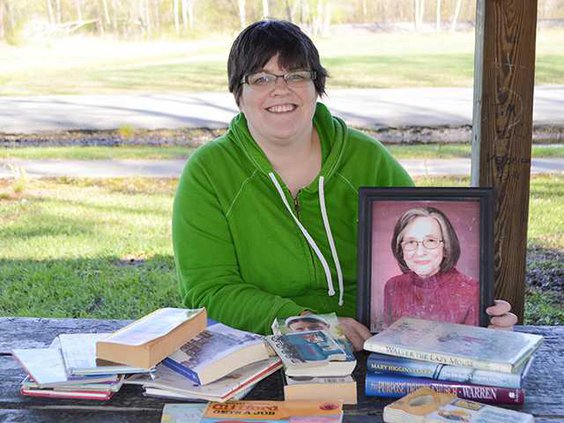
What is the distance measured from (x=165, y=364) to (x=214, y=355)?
4.6 inches

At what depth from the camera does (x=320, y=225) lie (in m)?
2.18

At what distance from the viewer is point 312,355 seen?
5.23 feet

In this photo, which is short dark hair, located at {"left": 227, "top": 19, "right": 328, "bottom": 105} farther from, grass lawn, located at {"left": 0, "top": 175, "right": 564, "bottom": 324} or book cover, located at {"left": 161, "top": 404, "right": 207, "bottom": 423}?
grass lawn, located at {"left": 0, "top": 175, "right": 564, "bottom": 324}

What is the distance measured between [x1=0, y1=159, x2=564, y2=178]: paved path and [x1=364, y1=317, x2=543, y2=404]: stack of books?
4.17m

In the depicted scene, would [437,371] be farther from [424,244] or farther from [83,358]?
[83,358]

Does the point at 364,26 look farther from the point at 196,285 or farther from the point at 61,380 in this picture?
the point at 61,380

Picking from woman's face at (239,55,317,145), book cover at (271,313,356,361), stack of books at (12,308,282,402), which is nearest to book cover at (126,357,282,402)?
stack of books at (12,308,282,402)

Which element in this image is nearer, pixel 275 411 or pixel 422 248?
pixel 275 411

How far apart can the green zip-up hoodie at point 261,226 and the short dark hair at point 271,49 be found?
0.20m

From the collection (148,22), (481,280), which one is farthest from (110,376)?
(148,22)

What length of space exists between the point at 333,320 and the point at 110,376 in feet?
1.67

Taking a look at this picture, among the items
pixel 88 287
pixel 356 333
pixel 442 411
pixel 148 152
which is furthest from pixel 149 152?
pixel 442 411

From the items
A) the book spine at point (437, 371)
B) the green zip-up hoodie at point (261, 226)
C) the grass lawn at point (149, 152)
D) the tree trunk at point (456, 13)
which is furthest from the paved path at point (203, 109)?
the book spine at point (437, 371)

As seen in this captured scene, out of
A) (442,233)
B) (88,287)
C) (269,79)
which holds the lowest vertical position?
(88,287)
